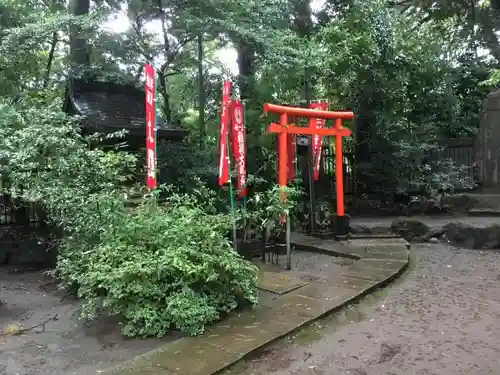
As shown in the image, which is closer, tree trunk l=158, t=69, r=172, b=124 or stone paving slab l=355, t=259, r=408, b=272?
stone paving slab l=355, t=259, r=408, b=272

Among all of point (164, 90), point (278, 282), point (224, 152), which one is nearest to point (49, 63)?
point (164, 90)

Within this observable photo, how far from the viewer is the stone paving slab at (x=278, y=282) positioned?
486 cm

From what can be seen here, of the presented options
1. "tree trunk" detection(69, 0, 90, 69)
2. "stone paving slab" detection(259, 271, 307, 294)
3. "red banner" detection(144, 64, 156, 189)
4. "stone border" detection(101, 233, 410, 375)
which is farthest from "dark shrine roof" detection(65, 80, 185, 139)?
"stone border" detection(101, 233, 410, 375)

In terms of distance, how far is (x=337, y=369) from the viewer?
3.10 metres

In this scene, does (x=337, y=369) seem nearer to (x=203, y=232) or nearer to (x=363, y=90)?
(x=203, y=232)

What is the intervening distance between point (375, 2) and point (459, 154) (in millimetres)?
4556

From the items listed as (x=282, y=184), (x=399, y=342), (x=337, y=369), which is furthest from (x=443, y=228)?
(x=337, y=369)

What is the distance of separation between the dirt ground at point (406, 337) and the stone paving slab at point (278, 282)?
79cm

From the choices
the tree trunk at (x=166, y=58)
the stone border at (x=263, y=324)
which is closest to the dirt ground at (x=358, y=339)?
the stone border at (x=263, y=324)

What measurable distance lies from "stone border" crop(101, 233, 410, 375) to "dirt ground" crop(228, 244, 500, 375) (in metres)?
0.11

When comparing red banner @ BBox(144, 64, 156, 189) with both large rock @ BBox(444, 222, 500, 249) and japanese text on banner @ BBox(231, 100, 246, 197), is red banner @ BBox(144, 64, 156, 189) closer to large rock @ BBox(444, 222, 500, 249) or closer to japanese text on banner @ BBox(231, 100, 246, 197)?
japanese text on banner @ BBox(231, 100, 246, 197)

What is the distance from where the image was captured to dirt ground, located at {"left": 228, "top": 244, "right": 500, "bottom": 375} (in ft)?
10.3

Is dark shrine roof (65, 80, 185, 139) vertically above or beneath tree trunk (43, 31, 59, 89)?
beneath

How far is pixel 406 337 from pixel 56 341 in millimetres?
3052
